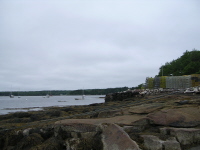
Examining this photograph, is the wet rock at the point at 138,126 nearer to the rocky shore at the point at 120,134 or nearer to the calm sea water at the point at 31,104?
the rocky shore at the point at 120,134

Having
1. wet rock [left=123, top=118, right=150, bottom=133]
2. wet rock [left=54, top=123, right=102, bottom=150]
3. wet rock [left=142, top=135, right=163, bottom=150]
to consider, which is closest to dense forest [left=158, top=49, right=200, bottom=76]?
wet rock [left=123, top=118, right=150, bottom=133]

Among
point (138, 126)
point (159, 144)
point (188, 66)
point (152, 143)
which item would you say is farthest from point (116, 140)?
point (188, 66)

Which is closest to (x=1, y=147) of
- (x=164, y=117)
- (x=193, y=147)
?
(x=164, y=117)

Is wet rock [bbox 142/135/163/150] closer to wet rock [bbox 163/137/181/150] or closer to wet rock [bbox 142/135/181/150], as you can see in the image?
wet rock [bbox 142/135/181/150]

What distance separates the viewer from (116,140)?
155 inches

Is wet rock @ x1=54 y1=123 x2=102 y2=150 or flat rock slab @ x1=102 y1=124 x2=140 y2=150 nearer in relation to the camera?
flat rock slab @ x1=102 y1=124 x2=140 y2=150

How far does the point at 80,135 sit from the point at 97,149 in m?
0.81

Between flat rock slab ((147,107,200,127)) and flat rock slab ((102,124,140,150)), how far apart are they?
1442 millimetres

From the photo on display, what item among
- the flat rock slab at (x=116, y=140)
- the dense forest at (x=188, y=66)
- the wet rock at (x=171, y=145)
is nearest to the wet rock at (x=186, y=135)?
the wet rock at (x=171, y=145)

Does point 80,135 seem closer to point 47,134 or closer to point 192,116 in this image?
point 47,134

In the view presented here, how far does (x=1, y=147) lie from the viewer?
19.0 ft

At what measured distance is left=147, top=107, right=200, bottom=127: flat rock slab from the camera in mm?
4934

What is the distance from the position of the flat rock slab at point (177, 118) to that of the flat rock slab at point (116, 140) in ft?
4.73

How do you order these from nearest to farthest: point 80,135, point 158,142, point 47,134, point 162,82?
point 158,142, point 80,135, point 47,134, point 162,82
